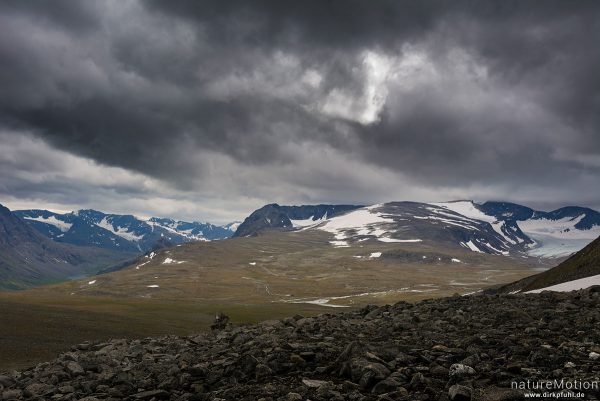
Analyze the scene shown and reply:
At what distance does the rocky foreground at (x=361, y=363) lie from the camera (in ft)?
41.1

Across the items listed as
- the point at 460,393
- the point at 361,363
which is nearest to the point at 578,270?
the point at 361,363

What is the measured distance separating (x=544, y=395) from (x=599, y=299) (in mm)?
19177

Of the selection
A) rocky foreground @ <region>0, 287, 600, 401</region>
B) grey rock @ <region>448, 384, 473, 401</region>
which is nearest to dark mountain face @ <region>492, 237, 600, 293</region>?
rocky foreground @ <region>0, 287, 600, 401</region>

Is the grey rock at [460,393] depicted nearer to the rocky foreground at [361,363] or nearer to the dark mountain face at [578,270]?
the rocky foreground at [361,363]

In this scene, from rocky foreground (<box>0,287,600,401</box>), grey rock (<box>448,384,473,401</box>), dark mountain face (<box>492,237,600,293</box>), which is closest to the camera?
grey rock (<box>448,384,473,401</box>)

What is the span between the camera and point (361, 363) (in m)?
14.2

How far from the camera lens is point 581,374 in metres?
12.2

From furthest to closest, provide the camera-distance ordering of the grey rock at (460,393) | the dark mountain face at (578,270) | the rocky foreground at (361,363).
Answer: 1. the dark mountain face at (578,270)
2. the rocky foreground at (361,363)
3. the grey rock at (460,393)

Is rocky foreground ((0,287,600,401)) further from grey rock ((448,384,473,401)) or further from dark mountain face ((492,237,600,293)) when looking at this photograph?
dark mountain face ((492,237,600,293))

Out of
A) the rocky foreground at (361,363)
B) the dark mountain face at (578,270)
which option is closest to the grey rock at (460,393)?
the rocky foreground at (361,363)

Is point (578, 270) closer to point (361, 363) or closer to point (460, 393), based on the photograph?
point (361, 363)

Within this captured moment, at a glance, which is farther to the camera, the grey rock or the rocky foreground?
the rocky foreground

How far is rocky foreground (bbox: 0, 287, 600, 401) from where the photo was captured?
1254 centimetres

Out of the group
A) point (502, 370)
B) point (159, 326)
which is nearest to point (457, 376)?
point (502, 370)
